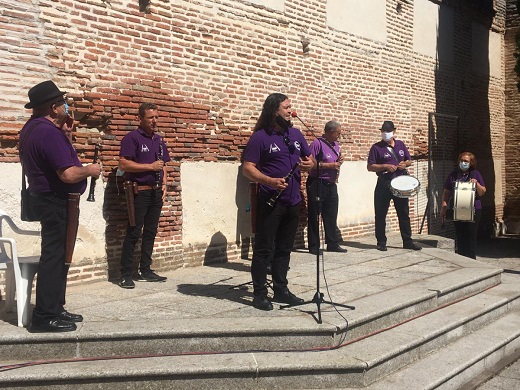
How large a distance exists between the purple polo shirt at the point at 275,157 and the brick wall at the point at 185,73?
2220 mm

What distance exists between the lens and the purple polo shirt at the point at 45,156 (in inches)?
187

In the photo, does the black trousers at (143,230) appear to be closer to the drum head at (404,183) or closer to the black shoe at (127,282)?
the black shoe at (127,282)

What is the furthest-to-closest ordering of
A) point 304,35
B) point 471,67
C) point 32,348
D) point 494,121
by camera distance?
point 494,121 < point 471,67 < point 304,35 < point 32,348

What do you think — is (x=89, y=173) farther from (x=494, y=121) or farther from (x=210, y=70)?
(x=494, y=121)

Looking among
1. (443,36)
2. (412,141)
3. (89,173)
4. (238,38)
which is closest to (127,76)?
(238,38)

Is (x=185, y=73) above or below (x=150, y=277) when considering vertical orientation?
above

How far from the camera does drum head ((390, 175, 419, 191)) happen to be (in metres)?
9.05

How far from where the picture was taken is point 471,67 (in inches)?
604

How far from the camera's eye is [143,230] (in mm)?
7066

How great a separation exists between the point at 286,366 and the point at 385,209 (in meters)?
5.30

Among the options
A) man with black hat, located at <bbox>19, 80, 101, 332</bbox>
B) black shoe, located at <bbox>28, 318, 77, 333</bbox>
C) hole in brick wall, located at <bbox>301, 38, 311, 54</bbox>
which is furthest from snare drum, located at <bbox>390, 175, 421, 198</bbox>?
black shoe, located at <bbox>28, 318, 77, 333</bbox>

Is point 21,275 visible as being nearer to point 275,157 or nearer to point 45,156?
point 45,156

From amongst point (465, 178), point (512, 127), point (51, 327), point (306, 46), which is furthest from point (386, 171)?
point (512, 127)

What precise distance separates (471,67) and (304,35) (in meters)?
7.02
